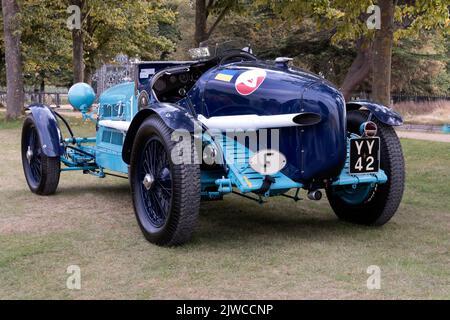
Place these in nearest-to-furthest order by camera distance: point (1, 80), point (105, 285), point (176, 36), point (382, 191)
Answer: point (105, 285)
point (382, 191)
point (1, 80)
point (176, 36)

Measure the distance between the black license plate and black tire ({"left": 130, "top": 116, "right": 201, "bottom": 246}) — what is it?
1318 mm

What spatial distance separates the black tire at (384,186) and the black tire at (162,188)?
4.77 feet

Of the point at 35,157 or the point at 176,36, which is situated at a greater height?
the point at 176,36

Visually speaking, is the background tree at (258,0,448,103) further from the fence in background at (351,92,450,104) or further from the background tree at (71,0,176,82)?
the fence in background at (351,92,450,104)

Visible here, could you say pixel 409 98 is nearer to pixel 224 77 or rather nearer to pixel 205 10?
pixel 205 10

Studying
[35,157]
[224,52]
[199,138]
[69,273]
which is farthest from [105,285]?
[35,157]

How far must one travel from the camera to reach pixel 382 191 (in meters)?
5.60

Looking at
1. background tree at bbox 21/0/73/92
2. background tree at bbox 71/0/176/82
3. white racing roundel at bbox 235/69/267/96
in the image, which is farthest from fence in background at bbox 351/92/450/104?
white racing roundel at bbox 235/69/267/96

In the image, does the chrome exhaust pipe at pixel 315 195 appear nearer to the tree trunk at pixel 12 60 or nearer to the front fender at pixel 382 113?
the front fender at pixel 382 113

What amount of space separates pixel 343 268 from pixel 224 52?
263 centimetres

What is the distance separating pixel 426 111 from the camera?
84.4ft

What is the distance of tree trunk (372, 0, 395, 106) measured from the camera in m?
9.61

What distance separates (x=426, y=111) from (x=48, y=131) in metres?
21.1
